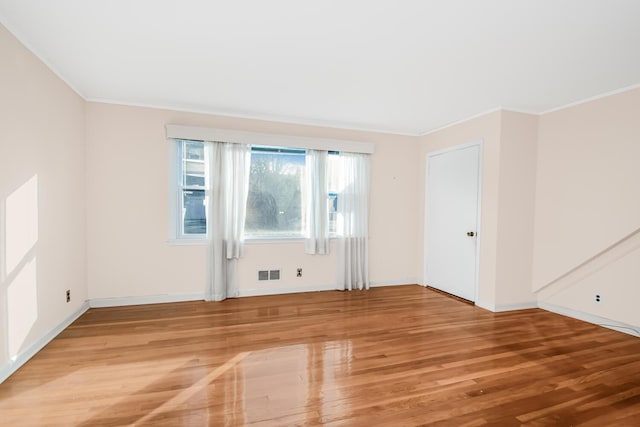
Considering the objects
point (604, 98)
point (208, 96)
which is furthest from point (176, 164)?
point (604, 98)

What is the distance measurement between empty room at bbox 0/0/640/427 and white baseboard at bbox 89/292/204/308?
2cm

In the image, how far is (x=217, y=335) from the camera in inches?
123

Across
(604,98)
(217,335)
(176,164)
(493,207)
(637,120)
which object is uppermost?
(604,98)

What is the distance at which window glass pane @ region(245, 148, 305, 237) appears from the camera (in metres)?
4.56

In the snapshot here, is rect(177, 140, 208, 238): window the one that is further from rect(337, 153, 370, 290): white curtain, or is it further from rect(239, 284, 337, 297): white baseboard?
rect(337, 153, 370, 290): white curtain

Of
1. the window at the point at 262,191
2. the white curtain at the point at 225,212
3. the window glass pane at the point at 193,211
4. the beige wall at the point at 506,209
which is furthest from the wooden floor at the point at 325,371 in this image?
the window at the point at 262,191

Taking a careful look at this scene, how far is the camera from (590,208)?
3551 millimetres

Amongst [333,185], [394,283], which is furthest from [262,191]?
[394,283]

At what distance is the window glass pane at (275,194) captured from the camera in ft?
15.0

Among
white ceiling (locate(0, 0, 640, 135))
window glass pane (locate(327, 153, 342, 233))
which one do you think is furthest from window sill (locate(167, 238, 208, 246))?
window glass pane (locate(327, 153, 342, 233))

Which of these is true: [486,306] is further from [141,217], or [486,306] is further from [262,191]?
[141,217]

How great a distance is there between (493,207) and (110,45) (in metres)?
4.34

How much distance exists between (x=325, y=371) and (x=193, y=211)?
2824 millimetres

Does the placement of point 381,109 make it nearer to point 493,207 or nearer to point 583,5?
point 493,207
